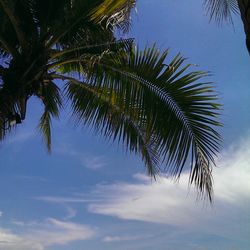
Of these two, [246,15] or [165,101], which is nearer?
[246,15]

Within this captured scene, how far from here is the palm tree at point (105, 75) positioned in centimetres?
701

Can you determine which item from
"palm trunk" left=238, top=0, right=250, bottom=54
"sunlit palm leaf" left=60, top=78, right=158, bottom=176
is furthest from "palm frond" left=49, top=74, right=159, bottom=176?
"palm trunk" left=238, top=0, right=250, bottom=54

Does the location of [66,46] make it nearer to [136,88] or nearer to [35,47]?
[35,47]

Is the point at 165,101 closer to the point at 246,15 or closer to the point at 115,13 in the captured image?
the point at 115,13

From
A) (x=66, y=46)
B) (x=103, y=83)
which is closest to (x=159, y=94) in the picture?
(x=103, y=83)

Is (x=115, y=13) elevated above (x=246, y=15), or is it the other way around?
(x=115, y=13)

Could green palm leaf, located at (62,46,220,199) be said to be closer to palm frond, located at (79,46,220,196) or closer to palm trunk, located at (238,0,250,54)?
palm frond, located at (79,46,220,196)

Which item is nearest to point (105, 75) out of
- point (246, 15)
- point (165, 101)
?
point (165, 101)

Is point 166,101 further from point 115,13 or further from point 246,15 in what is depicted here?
point 246,15

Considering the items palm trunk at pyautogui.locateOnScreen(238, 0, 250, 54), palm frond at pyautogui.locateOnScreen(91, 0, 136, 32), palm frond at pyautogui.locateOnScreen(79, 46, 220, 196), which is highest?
palm frond at pyautogui.locateOnScreen(91, 0, 136, 32)

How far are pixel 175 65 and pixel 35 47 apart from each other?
99.2 inches

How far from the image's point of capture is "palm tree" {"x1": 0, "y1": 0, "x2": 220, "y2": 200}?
23.0 feet

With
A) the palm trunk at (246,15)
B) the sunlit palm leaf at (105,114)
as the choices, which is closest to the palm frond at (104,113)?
the sunlit palm leaf at (105,114)

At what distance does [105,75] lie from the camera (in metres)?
7.60
